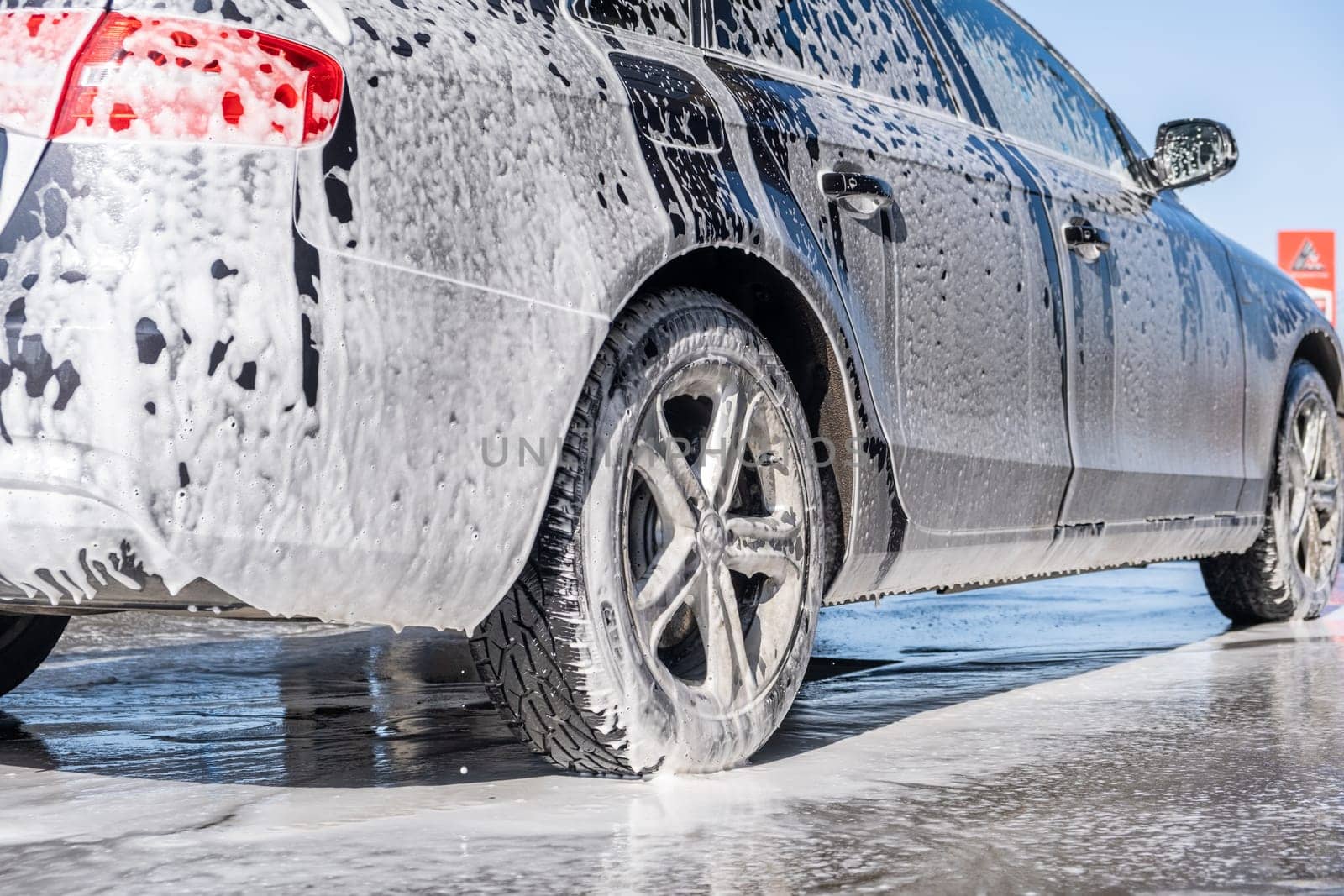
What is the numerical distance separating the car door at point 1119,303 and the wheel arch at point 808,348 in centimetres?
98

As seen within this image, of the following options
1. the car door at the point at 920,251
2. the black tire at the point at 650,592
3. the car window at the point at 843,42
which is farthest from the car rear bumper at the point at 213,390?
the car window at the point at 843,42

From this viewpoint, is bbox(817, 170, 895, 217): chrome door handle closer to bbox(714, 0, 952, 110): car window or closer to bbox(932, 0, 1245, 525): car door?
bbox(714, 0, 952, 110): car window

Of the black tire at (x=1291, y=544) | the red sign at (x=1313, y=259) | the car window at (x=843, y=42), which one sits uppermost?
the red sign at (x=1313, y=259)

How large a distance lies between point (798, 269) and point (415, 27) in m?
0.87

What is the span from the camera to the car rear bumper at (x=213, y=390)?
6.85 feet

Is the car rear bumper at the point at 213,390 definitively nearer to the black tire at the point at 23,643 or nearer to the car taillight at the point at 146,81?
the car taillight at the point at 146,81

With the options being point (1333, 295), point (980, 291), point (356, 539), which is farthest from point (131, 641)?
point (1333, 295)

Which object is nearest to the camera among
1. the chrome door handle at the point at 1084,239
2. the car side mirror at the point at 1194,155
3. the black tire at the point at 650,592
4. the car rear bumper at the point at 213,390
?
the car rear bumper at the point at 213,390

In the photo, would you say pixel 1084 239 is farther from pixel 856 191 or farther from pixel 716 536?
pixel 716 536

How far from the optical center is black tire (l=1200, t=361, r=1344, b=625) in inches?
219

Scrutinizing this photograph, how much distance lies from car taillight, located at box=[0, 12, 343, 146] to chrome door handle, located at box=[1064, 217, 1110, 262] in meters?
2.30

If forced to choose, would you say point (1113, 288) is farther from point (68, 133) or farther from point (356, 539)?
point (68, 133)

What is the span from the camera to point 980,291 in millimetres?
3555

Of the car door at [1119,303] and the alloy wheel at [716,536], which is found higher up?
the car door at [1119,303]
